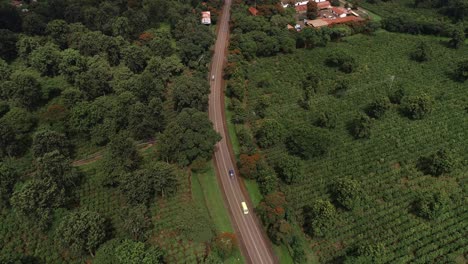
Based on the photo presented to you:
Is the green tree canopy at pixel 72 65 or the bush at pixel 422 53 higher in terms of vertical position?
the green tree canopy at pixel 72 65

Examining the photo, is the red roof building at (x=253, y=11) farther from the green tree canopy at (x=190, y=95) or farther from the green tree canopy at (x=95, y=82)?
the green tree canopy at (x=95, y=82)

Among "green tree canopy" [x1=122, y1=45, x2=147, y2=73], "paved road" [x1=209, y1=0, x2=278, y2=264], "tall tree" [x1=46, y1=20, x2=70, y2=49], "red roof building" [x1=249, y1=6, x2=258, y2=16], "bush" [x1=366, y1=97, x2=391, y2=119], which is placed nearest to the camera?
"paved road" [x1=209, y1=0, x2=278, y2=264]

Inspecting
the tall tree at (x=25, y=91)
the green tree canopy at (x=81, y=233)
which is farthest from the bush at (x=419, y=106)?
the tall tree at (x=25, y=91)

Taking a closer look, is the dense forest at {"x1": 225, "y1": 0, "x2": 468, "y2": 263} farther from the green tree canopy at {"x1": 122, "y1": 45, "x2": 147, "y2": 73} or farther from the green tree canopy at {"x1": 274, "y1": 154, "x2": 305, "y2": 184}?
the green tree canopy at {"x1": 122, "y1": 45, "x2": 147, "y2": 73}

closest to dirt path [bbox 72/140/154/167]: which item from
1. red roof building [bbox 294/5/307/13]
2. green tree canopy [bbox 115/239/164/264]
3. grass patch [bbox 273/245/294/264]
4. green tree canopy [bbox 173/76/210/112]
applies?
green tree canopy [bbox 173/76/210/112]

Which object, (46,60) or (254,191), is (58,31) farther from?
(254,191)

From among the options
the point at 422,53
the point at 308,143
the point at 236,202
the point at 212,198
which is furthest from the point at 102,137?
the point at 422,53
